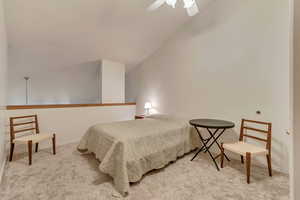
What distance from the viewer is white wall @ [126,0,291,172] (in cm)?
206

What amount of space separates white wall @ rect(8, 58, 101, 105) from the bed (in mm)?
2553

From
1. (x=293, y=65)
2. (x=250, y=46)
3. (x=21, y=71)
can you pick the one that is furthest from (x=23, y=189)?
(x=250, y=46)

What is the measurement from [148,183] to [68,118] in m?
2.37

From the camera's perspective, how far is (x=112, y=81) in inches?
169

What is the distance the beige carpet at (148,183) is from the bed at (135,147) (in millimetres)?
143

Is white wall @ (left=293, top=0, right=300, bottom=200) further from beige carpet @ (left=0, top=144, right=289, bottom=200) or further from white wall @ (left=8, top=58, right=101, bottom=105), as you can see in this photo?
white wall @ (left=8, top=58, right=101, bottom=105)

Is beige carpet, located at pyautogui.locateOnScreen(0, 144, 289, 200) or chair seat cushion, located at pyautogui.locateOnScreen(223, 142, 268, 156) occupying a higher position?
chair seat cushion, located at pyautogui.locateOnScreen(223, 142, 268, 156)

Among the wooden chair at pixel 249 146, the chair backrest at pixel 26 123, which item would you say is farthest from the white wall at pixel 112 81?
the wooden chair at pixel 249 146

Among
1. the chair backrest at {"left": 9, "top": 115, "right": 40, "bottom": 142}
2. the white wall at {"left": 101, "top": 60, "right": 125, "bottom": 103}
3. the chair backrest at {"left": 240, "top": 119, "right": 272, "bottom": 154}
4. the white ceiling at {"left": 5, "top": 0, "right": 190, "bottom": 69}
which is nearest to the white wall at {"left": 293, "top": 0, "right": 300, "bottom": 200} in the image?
the chair backrest at {"left": 240, "top": 119, "right": 272, "bottom": 154}

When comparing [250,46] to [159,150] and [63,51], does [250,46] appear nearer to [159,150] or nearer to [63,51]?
[159,150]

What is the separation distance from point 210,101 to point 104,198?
2.31 meters

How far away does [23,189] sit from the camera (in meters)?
1.66

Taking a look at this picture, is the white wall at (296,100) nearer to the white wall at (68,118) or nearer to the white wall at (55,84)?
the white wall at (68,118)

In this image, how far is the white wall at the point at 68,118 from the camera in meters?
2.95
